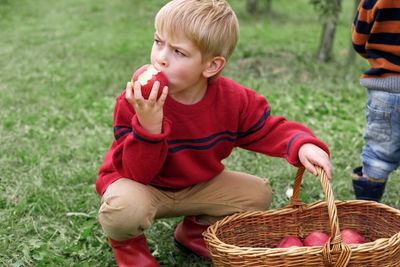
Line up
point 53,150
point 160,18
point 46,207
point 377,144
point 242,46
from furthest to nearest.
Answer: point 242,46
point 53,150
point 46,207
point 377,144
point 160,18

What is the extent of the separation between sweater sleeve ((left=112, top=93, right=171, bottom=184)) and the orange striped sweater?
112 cm

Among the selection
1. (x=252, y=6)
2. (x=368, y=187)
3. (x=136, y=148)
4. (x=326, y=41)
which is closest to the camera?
(x=136, y=148)

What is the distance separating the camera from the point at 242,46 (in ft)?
19.4

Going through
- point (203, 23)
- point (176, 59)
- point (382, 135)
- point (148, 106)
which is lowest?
point (382, 135)

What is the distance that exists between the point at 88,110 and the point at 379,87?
8.16ft

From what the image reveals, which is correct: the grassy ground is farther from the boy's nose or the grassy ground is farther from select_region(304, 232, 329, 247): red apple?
the boy's nose

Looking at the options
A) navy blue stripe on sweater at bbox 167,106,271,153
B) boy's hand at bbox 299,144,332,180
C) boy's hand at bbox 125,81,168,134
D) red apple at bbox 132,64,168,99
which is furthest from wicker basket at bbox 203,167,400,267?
red apple at bbox 132,64,168,99

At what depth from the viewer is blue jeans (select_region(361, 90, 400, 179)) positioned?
7.59ft

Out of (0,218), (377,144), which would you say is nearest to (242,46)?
(377,144)

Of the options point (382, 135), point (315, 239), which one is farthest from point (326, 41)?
point (315, 239)

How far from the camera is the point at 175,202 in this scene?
2.15 meters

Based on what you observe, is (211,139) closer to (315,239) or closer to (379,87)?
(315,239)

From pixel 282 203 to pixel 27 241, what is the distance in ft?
4.55

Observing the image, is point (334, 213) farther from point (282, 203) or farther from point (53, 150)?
point (53, 150)
